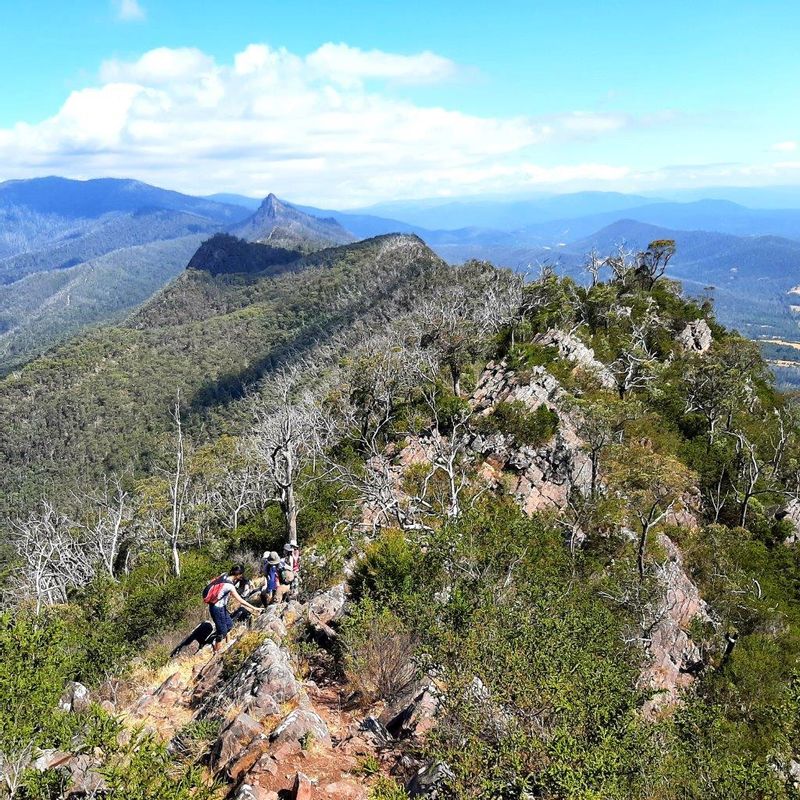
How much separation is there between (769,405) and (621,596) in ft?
111

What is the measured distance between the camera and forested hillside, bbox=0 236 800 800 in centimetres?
762

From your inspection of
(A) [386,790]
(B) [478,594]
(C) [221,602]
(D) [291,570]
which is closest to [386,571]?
(B) [478,594]

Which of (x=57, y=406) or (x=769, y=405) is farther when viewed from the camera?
(x=57, y=406)

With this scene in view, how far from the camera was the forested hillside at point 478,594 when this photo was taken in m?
7.62

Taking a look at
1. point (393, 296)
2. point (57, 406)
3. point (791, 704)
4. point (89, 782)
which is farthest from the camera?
point (57, 406)

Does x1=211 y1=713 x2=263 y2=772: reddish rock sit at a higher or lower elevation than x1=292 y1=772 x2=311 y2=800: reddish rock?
lower

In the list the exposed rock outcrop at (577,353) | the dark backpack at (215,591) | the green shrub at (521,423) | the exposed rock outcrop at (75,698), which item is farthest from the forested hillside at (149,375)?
the exposed rock outcrop at (75,698)

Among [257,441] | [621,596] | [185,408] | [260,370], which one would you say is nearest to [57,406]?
[185,408]

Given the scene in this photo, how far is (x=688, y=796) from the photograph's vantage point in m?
7.64

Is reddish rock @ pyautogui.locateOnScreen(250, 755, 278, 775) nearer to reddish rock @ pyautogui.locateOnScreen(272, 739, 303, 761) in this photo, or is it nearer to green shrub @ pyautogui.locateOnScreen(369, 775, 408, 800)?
reddish rock @ pyautogui.locateOnScreen(272, 739, 303, 761)

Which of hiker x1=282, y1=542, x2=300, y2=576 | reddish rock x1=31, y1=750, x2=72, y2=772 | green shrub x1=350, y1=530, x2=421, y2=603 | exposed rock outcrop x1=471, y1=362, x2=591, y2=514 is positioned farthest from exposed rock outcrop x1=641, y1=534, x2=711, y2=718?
reddish rock x1=31, y1=750, x2=72, y2=772

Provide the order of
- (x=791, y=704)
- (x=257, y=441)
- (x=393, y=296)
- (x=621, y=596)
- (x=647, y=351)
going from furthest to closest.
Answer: (x=393, y=296)
(x=647, y=351)
(x=257, y=441)
(x=621, y=596)
(x=791, y=704)

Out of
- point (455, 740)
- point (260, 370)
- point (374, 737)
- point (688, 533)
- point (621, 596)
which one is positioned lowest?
point (260, 370)

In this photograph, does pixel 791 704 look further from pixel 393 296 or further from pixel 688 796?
pixel 393 296
